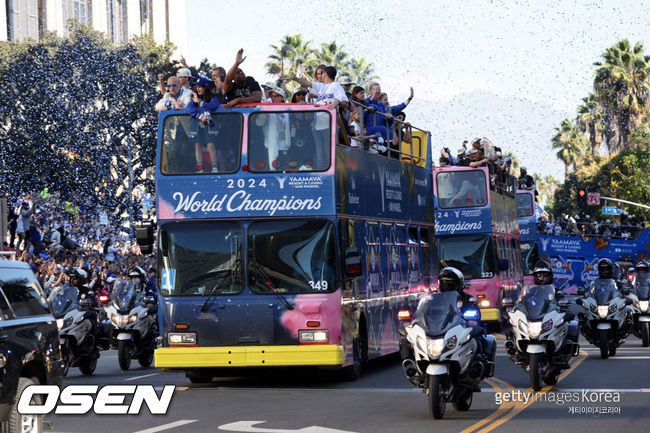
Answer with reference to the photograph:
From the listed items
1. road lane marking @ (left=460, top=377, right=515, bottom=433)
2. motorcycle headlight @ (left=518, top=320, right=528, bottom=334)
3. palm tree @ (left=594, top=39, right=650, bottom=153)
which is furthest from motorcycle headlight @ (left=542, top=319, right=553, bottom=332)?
palm tree @ (left=594, top=39, right=650, bottom=153)

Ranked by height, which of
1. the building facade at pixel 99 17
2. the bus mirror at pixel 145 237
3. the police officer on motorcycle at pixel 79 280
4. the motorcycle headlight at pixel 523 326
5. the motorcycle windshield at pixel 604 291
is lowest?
the motorcycle headlight at pixel 523 326

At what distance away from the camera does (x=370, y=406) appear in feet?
47.5

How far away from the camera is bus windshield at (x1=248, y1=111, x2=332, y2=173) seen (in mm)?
17219

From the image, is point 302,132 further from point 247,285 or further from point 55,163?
point 55,163

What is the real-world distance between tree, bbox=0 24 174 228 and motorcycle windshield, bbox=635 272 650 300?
31470 mm

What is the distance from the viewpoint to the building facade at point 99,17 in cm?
6066

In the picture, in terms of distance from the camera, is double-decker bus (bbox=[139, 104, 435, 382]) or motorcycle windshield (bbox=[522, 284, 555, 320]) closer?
motorcycle windshield (bbox=[522, 284, 555, 320])

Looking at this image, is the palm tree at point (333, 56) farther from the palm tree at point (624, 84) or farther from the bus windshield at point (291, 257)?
the bus windshield at point (291, 257)

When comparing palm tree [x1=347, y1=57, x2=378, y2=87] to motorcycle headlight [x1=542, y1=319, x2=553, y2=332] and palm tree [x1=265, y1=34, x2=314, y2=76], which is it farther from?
motorcycle headlight [x1=542, y1=319, x2=553, y2=332]

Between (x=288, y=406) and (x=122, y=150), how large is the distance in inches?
1594

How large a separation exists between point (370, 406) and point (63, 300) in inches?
296

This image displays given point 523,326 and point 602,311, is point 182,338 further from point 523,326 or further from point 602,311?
point 602,311

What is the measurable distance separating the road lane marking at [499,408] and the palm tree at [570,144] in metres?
82.3

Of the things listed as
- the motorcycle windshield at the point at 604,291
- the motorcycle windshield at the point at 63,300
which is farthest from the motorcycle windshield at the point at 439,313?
the motorcycle windshield at the point at 604,291
